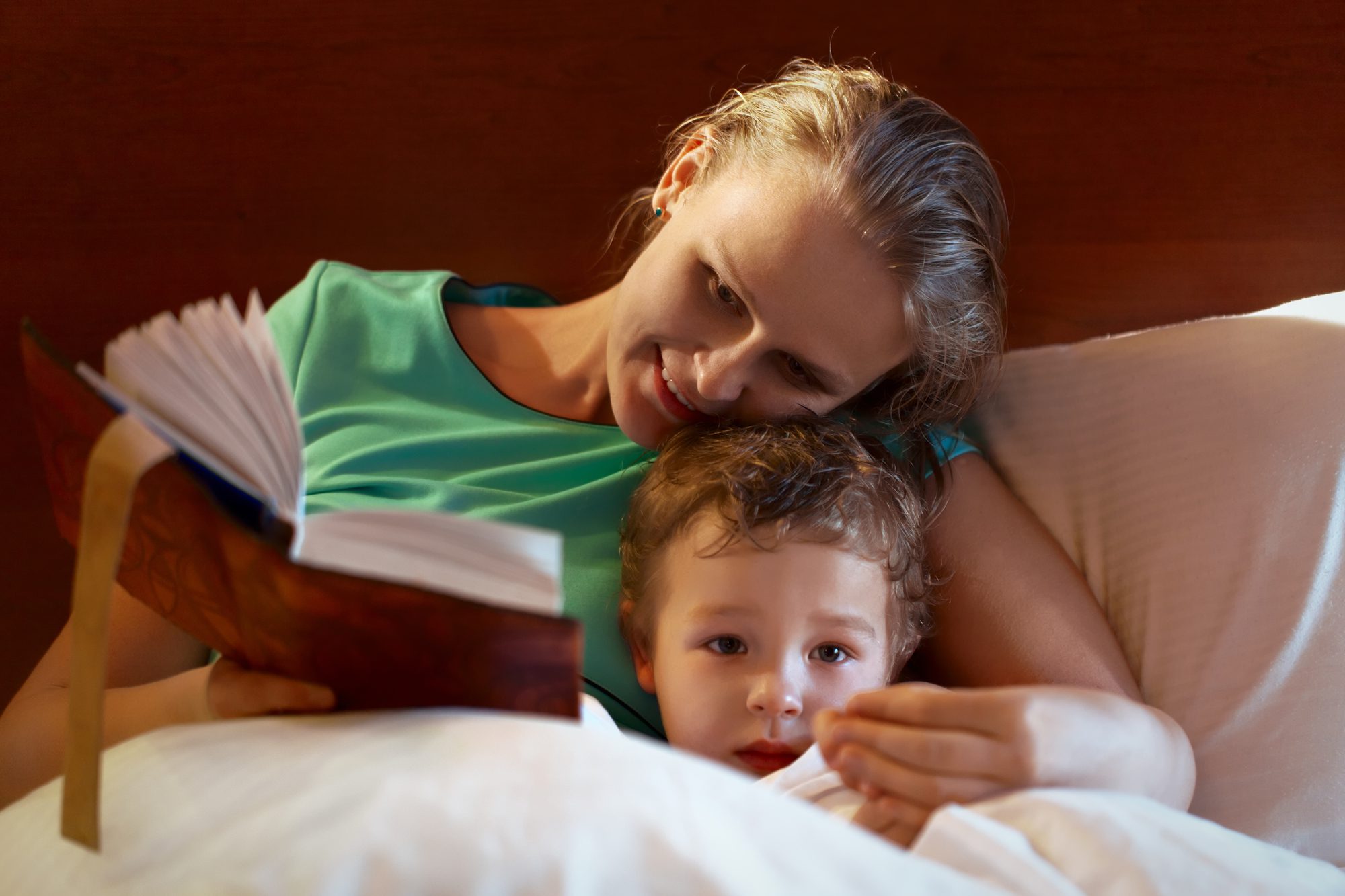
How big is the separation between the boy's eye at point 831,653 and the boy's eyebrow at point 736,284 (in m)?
0.22

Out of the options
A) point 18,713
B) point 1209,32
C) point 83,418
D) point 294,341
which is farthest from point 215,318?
point 1209,32

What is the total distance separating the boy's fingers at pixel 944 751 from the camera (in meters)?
0.66

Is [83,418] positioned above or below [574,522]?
above

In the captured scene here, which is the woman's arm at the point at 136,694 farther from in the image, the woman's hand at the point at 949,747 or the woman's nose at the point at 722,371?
the woman's nose at the point at 722,371

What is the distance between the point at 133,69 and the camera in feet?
3.75

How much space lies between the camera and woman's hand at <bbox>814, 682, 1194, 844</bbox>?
66 cm

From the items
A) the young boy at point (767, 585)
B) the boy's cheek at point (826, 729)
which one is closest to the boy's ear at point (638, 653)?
the young boy at point (767, 585)

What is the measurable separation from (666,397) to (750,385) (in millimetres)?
78

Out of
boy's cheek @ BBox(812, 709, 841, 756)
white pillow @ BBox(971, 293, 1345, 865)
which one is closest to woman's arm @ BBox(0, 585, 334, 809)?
boy's cheek @ BBox(812, 709, 841, 756)

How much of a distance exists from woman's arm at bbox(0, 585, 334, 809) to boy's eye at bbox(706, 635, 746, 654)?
0.34 meters

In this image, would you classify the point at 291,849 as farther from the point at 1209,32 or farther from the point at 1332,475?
the point at 1209,32

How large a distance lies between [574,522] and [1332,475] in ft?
2.16

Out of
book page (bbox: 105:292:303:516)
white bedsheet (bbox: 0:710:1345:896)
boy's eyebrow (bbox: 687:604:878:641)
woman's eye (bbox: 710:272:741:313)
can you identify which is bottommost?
boy's eyebrow (bbox: 687:604:878:641)

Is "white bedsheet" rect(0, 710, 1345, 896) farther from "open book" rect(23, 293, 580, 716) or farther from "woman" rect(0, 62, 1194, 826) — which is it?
"woman" rect(0, 62, 1194, 826)
